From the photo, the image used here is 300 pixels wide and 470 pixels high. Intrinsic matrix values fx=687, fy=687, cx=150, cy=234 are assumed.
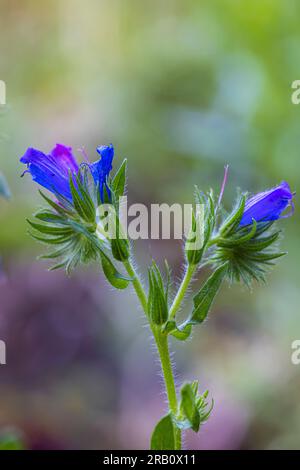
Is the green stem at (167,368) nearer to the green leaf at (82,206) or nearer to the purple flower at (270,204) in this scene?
the green leaf at (82,206)

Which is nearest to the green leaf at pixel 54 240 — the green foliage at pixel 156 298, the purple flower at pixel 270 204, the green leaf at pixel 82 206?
the green leaf at pixel 82 206

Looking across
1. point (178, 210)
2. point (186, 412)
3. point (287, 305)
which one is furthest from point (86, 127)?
point (186, 412)

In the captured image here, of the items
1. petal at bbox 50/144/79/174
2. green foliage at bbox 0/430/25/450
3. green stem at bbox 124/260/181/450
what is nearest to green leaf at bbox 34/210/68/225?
petal at bbox 50/144/79/174

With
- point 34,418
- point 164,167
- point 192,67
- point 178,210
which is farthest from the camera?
point 192,67

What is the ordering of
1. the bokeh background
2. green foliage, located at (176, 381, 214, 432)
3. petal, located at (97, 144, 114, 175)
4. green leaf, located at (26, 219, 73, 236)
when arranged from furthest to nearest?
the bokeh background < green leaf, located at (26, 219, 73, 236) < petal, located at (97, 144, 114, 175) < green foliage, located at (176, 381, 214, 432)

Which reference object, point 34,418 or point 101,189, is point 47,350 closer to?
point 34,418

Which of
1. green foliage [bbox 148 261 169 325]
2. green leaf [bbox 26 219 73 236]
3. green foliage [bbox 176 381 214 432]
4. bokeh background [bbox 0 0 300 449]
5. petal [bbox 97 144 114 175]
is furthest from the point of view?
bokeh background [bbox 0 0 300 449]

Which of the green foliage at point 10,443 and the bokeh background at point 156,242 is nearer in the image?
the green foliage at point 10,443

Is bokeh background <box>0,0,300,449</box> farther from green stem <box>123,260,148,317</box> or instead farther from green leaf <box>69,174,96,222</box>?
green stem <box>123,260,148,317</box>
